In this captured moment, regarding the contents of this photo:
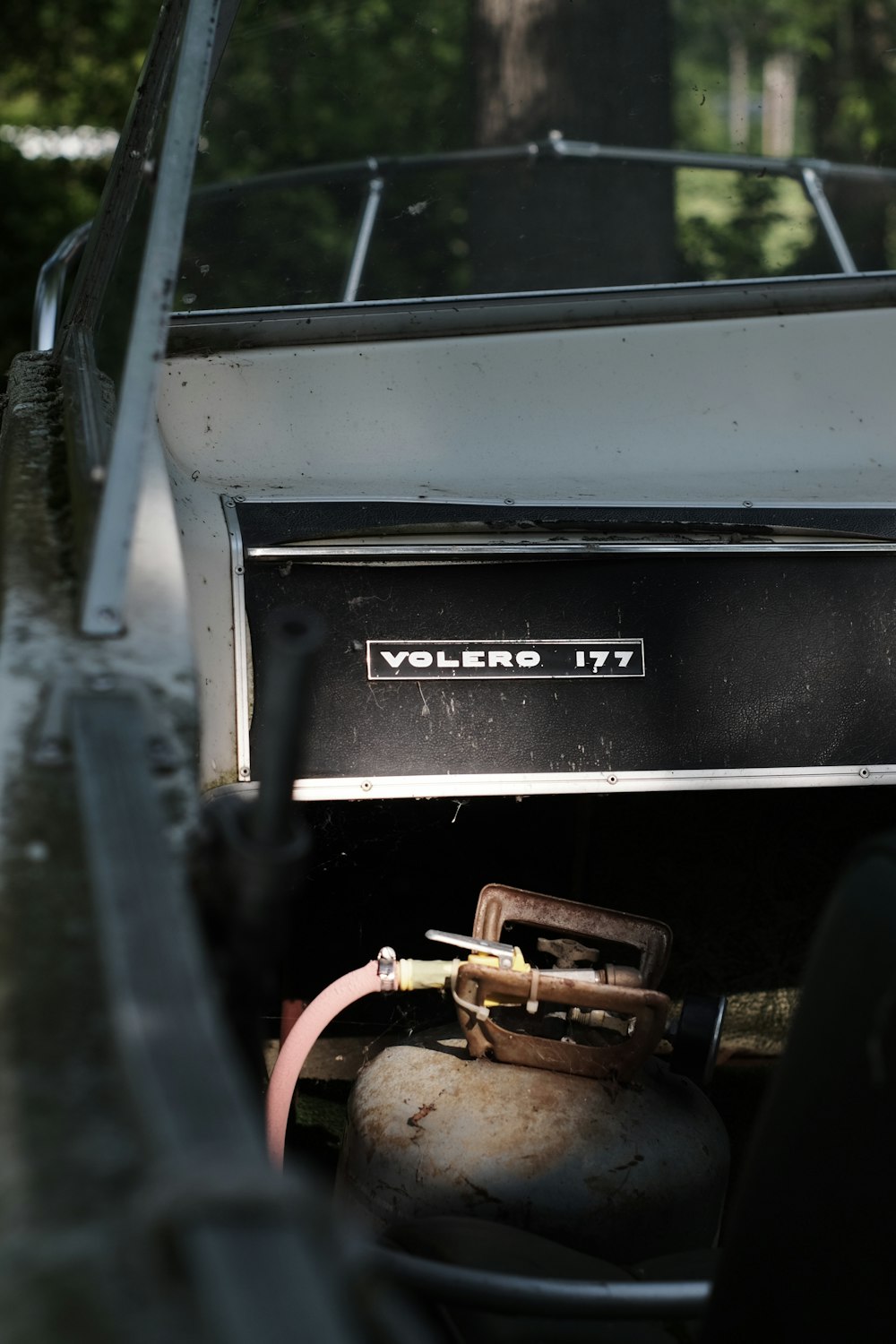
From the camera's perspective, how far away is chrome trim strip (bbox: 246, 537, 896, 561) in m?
1.69

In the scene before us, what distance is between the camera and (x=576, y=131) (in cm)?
300

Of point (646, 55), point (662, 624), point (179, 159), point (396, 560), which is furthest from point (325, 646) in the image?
point (646, 55)

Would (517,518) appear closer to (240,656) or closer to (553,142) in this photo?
(240,656)

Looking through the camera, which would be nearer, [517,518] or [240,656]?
[240,656]

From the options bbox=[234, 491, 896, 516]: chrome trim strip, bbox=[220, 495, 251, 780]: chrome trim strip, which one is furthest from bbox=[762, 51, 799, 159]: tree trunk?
bbox=[220, 495, 251, 780]: chrome trim strip

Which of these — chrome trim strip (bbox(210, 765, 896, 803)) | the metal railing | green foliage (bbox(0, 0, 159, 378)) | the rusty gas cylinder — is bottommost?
the rusty gas cylinder

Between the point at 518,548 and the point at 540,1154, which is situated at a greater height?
the point at 518,548

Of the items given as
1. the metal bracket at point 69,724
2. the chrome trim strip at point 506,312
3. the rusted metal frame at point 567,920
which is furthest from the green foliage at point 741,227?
the metal bracket at point 69,724

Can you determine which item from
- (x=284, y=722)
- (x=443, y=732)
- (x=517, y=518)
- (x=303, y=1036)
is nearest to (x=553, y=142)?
(x=517, y=518)

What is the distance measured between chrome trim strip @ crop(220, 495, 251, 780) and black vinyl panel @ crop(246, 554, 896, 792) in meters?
0.01

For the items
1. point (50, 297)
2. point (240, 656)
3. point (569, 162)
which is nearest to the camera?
point (240, 656)

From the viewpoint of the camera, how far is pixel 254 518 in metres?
1.73

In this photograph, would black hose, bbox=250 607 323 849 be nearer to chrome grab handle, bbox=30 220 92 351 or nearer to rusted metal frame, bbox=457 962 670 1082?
rusted metal frame, bbox=457 962 670 1082

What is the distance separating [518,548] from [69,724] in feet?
2.80
